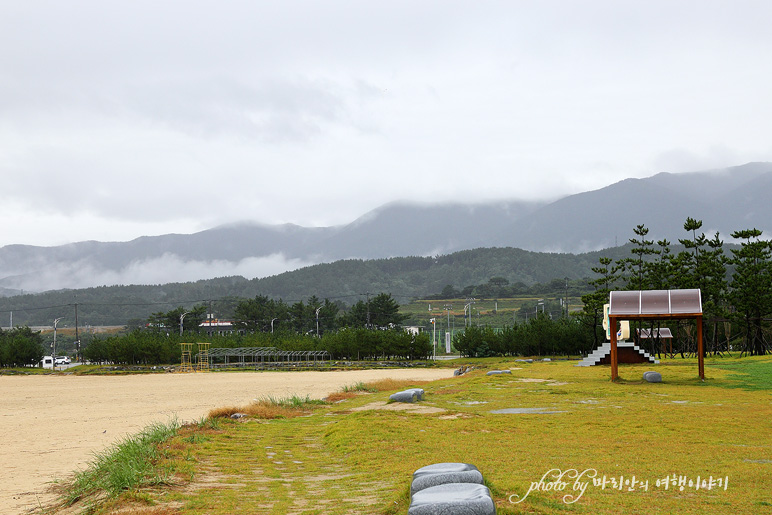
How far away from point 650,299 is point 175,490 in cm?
2016

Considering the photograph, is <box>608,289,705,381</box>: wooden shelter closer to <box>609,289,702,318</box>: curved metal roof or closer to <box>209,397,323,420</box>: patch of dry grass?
<box>609,289,702,318</box>: curved metal roof

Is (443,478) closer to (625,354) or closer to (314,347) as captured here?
(625,354)

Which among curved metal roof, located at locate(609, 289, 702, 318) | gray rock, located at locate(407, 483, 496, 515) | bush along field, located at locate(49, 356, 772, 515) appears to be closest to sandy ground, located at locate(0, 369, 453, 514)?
bush along field, located at locate(49, 356, 772, 515)

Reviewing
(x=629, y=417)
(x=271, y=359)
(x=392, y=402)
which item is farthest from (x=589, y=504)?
(x=271, y=359)

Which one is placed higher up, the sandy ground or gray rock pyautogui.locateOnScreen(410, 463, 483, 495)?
gray rock pyautogui.locateOnScreen(410, 463, 483, 495)

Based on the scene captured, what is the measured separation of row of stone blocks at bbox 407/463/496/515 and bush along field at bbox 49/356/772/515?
1.08ft

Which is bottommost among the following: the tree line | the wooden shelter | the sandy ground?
the tree line

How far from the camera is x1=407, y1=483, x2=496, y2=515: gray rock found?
230 inches

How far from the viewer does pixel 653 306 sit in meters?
24.6

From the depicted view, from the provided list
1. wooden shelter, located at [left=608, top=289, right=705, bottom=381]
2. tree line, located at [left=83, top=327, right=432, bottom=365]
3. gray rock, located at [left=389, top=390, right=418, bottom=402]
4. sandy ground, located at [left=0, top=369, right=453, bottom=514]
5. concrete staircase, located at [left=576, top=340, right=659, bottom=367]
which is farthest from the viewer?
tree line, located at [left=83, top=327, right=432, bottom=365]

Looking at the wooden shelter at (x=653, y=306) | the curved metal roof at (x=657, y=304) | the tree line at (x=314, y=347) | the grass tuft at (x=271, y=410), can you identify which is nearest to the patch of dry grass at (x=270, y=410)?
the grass tuft at (x=271, y=410)

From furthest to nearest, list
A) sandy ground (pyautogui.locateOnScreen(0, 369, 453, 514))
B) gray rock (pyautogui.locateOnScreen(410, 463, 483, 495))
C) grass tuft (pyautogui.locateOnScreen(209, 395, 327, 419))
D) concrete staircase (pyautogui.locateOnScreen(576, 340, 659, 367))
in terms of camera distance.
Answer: concrete staircase (pyautogui.locateOnScreen(576, 340, 659, 367))
grass tuft (pyautogui.locateOnScreen(209, 395, 327, 419))
sandy ground (pyautogui.locateOnScreen(0, 369, 453, 514))
gray rock (pyautogui.locateOnScreen(410, 463, 483, 495))

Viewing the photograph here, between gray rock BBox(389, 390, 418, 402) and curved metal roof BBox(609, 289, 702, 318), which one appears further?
curved metal roof BBox(609, 289, 702, 318)

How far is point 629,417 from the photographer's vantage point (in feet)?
47.4
